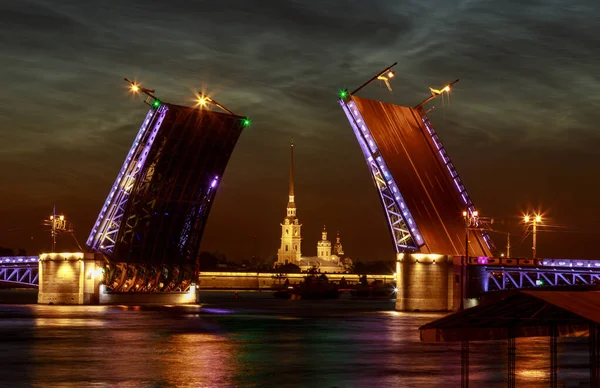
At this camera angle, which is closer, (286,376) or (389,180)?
(286,376)

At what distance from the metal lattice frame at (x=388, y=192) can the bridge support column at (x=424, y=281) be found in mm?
1161

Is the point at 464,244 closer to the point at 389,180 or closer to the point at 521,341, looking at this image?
the point at 389,180

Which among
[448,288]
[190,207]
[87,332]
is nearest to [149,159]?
[190,207]

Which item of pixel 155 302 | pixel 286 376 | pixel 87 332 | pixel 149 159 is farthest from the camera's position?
pixel 155 302

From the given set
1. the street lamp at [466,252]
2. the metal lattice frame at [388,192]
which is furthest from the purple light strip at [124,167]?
the street lamp at [466,252]

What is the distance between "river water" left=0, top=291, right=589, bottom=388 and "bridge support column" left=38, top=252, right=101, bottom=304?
32041 millimetres

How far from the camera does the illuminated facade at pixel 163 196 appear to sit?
65.4m

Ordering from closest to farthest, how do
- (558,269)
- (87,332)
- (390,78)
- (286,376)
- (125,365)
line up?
(286,376), (125,365), (87,332), (390,78), (558,269)

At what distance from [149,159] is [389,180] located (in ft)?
50.9

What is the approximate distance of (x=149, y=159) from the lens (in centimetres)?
6625

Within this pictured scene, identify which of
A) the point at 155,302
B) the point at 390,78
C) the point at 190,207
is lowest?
the point at 155,302

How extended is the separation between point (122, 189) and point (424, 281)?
21215mm

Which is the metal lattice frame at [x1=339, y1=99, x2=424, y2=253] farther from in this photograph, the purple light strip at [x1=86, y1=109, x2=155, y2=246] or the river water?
the river water

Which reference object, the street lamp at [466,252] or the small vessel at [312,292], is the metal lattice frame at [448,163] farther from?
the small vessel at [312,292]
